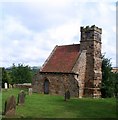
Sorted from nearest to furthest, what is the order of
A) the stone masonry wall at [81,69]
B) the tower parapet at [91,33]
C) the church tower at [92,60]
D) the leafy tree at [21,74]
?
the stone masonry wall at [81,69]
the church tower at [92,60]
the tower parapet at [91,33]
the leafy tree at [21,74]

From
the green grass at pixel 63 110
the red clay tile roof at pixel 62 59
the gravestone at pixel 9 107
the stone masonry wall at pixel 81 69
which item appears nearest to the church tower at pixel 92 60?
the stone masonry wall at pixel 81 69

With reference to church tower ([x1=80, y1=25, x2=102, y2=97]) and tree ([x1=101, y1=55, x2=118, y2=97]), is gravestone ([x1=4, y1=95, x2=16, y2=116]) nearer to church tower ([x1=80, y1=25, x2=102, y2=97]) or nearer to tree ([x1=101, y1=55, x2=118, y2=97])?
church tower ([x1=80, y1=25, x2=102, y2=97])

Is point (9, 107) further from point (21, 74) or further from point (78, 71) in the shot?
point (21, 74)

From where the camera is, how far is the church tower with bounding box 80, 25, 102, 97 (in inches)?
1248

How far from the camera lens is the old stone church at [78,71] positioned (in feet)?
101

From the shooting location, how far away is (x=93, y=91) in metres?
31.3

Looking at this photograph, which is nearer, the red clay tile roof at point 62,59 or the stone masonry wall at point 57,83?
the stone masonry wall at point 57,83

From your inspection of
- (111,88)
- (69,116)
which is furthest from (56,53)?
(69,116)

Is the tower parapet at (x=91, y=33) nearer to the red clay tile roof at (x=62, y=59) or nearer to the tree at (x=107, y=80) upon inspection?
the red clay tile roof at (x=62, y=59)

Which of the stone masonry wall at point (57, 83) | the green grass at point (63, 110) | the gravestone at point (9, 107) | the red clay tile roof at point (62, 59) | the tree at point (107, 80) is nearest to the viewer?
the gravestone at point (9, 107)

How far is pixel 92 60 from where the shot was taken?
104 ft

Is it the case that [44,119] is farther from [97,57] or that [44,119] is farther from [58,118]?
[97,57]

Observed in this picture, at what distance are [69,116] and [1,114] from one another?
13.3ft

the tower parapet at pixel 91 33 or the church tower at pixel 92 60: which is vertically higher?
the tower parapet at pixel 91 33
